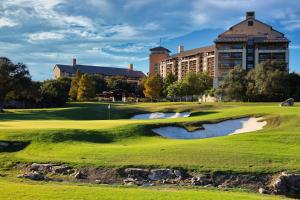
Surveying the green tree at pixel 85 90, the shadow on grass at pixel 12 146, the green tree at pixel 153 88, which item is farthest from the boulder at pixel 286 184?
the green tree at pixel 153 88

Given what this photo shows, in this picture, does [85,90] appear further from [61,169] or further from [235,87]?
[61,169]

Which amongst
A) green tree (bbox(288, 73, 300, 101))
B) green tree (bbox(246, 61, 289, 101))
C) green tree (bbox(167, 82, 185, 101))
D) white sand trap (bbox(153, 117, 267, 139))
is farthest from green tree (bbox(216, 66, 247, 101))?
white sand trap (bbox(153, 117, 267, 139))

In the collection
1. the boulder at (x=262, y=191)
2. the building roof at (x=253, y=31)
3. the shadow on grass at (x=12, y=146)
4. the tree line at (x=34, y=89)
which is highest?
the building roof at (x=253, y=31)

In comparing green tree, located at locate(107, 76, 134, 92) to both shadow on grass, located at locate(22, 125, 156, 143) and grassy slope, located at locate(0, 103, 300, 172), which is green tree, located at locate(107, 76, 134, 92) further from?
shadow on grass, located at locate(22, 125, 156, 143)

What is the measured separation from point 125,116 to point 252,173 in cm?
4748

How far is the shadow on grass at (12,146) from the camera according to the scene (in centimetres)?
3120

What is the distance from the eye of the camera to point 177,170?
24.6 meters

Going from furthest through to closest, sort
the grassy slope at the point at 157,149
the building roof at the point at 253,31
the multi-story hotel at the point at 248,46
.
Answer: the building roof at the point at 253,31, the multi-story hotel at the point at 248,46, the grassy slope at the point at 157,149

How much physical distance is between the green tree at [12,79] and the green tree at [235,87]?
39456 mm

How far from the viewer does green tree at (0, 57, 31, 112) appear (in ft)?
256

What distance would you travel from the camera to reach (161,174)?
2425 cm

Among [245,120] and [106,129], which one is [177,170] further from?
[245,120]

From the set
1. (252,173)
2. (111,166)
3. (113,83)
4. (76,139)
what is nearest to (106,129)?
(76,139)

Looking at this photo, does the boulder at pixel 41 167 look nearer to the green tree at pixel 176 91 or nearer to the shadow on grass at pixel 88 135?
the shadow on grass at pixel 88 135
